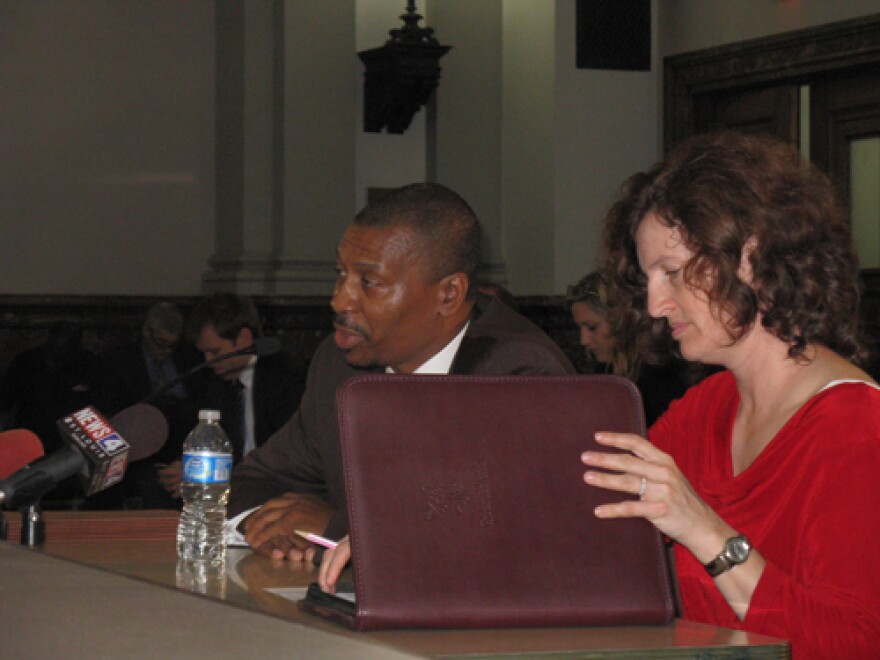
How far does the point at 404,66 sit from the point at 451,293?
454 cm

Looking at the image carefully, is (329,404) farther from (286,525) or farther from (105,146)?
(105,146)

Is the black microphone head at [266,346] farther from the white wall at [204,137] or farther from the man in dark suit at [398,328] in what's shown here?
the white wall at [204,137]

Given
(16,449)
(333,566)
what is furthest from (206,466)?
(333,566)

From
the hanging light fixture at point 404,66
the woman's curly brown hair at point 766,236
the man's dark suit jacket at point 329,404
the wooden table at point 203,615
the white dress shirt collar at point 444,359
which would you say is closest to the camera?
the wooden table at point 203,615

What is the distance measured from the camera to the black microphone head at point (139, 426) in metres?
2.21

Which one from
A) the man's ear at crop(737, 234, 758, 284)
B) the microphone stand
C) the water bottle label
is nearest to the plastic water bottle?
the water bottle label

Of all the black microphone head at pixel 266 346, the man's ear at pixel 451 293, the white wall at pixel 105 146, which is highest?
the white wall at pixel 105 146

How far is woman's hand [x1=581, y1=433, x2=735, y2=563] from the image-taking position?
1.51 metres

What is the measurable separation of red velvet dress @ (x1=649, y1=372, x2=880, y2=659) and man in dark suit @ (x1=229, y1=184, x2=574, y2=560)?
25.7 inches

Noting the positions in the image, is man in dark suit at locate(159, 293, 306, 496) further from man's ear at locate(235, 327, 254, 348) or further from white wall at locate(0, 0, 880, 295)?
white wall at locate(0, 0, 880, 295)

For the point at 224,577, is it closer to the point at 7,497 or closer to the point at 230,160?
the point at 7,497

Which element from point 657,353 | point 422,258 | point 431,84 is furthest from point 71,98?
point 657,353

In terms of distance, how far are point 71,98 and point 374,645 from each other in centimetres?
713

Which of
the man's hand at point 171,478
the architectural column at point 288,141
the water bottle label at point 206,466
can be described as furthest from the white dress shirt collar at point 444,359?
the architectural column at point 288,141
